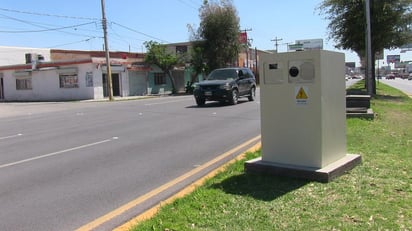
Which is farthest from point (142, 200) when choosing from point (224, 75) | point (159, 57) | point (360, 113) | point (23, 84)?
point (23, 84)

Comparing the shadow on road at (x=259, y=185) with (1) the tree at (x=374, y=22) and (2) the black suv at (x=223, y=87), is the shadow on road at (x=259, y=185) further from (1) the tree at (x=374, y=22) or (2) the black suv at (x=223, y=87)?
(1) the tree at (x=374, y=22)

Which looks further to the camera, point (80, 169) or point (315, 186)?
point (80, 169)

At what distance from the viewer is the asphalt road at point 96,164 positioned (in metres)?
5.21

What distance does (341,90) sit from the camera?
6.29 metres

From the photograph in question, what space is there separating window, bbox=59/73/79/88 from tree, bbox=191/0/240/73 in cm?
1461

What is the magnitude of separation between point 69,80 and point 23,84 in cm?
738

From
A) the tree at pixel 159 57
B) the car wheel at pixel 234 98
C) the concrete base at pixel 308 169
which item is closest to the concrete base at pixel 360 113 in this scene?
the concrete base at pixel 308 169

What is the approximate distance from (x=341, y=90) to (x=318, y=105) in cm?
83

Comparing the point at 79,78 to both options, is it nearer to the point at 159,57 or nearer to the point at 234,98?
the point at 159,57

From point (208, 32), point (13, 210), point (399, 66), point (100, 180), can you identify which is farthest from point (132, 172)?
point (399, 66)

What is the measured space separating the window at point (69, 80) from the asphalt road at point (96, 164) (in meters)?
26.5

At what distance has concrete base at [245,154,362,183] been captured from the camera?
218 inches

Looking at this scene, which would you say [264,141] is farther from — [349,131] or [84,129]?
[84,129]

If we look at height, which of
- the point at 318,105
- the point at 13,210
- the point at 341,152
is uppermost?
the point at 318,105
